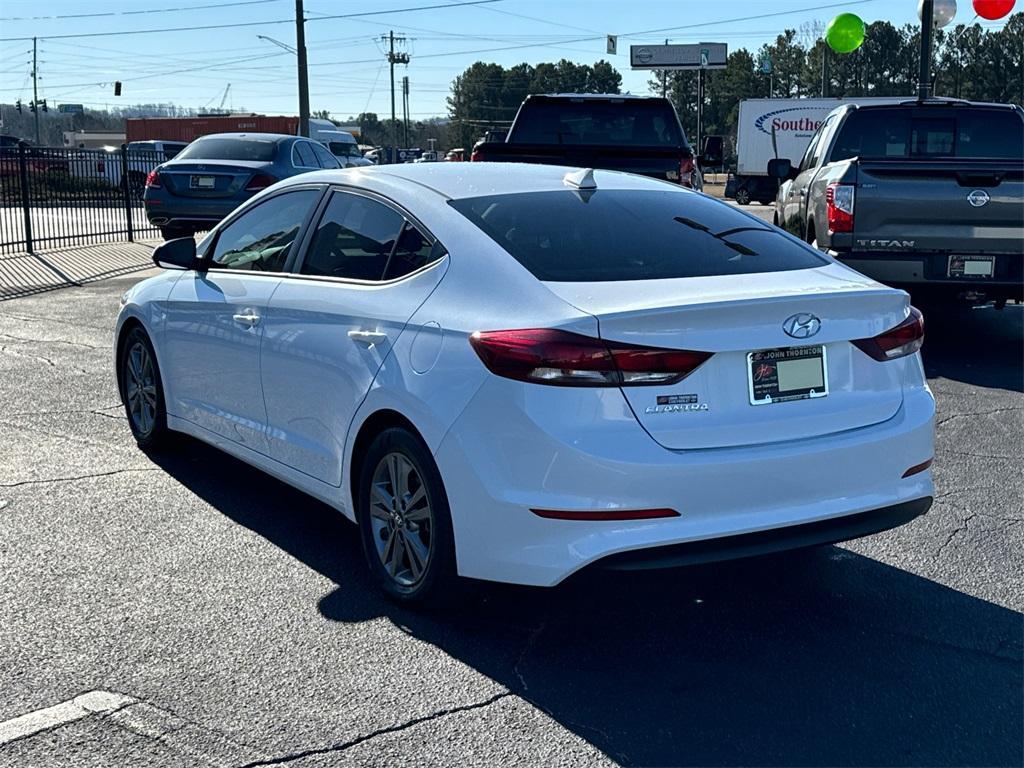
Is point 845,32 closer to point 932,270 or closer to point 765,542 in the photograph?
point 932,270

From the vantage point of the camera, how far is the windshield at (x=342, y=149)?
32075 millimetres

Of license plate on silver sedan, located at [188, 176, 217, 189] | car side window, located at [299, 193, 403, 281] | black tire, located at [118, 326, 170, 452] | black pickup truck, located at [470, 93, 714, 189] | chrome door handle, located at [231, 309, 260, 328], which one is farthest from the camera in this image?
license plate on silver sedan, located at [188, 176, 217, 189]

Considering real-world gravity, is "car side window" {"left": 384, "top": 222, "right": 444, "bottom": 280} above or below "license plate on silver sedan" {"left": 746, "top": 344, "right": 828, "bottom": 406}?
above

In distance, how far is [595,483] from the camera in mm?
3711

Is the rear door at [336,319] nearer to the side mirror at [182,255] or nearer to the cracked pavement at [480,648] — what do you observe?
the cracked pavement at [480,648]

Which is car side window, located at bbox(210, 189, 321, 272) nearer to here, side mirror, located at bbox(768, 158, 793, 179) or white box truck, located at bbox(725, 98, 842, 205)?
side mirror, located at bbox(768, 158, 793, 179)

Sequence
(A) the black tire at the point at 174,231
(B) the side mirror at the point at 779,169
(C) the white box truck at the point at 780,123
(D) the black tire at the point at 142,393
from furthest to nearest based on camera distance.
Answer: (C) the white box truck at the point at 780,123 < (A) the black tire at the point at 174,231 < (B) the side mirror at the point at 779,169 < (D) the black tire at the point at 142,393

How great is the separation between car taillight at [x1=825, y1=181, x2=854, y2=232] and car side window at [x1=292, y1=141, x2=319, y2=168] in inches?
410

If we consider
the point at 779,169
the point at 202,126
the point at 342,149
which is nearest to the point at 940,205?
the point at 779,169

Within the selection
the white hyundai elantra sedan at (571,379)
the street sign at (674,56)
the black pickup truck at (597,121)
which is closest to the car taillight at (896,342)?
the white hyundai elantra sedan at (571,379)

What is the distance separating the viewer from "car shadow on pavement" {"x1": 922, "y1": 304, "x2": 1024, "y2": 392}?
9.00 metres

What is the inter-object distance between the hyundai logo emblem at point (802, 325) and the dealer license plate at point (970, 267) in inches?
228

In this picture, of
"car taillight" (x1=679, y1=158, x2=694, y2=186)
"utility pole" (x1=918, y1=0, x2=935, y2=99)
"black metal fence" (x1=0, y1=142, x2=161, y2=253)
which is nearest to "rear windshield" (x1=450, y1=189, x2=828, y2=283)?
"car taillight" (x1=679, y1=158, x2=694, y2=186)

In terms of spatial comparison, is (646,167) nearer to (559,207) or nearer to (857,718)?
(559,207)
